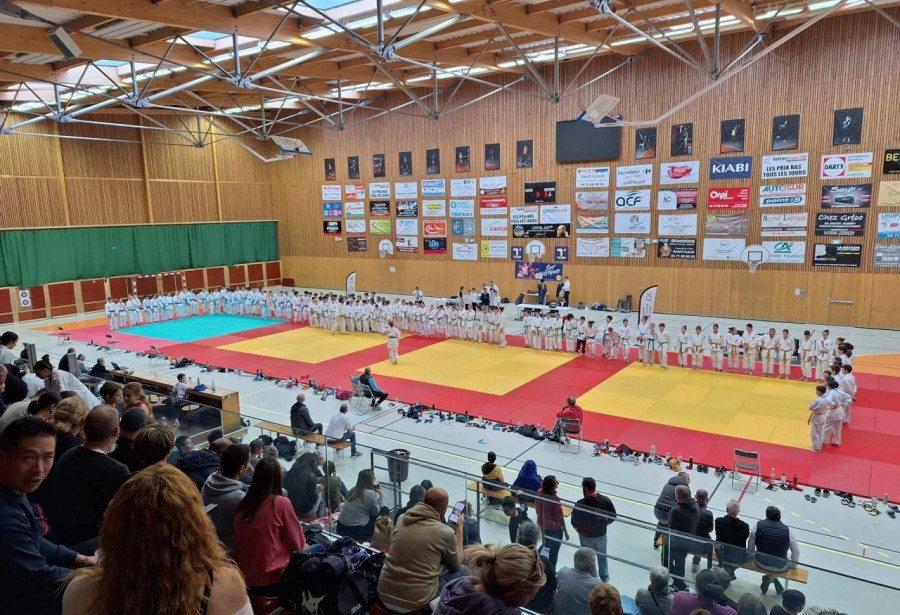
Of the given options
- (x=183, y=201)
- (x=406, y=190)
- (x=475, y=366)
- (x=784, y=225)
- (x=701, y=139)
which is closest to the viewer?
(x=475, y=366)

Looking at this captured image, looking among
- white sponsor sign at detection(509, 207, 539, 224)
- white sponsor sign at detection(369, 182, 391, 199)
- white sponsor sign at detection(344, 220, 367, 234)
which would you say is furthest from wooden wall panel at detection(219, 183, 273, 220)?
white sponsor sign at detection(509, 207, 539, 224)

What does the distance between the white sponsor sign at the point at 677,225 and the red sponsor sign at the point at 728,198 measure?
2.81 feet

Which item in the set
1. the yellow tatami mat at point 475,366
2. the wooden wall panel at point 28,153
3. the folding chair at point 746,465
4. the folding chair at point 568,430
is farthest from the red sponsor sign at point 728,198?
the wooden wall panel at point 28,153

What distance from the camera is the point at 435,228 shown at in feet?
104

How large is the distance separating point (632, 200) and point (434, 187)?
10138 mm

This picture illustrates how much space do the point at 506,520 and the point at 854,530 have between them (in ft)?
19.3

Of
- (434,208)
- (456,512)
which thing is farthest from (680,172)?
(456,512)

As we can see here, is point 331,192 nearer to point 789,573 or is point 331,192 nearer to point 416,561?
point 416,561

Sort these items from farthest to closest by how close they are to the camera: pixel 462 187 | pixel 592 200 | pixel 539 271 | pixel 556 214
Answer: pixel 462 187 < pixel 539 271 < pixel 556 214 < pixel 592 200

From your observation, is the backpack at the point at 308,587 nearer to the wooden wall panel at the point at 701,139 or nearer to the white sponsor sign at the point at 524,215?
the wooden wall panel at the point at 701,139

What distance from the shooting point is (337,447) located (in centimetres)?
726

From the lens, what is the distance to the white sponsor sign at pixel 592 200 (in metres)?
26.5

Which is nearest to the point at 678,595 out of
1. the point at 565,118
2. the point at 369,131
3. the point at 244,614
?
the point at 244,614

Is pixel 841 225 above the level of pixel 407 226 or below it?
below
